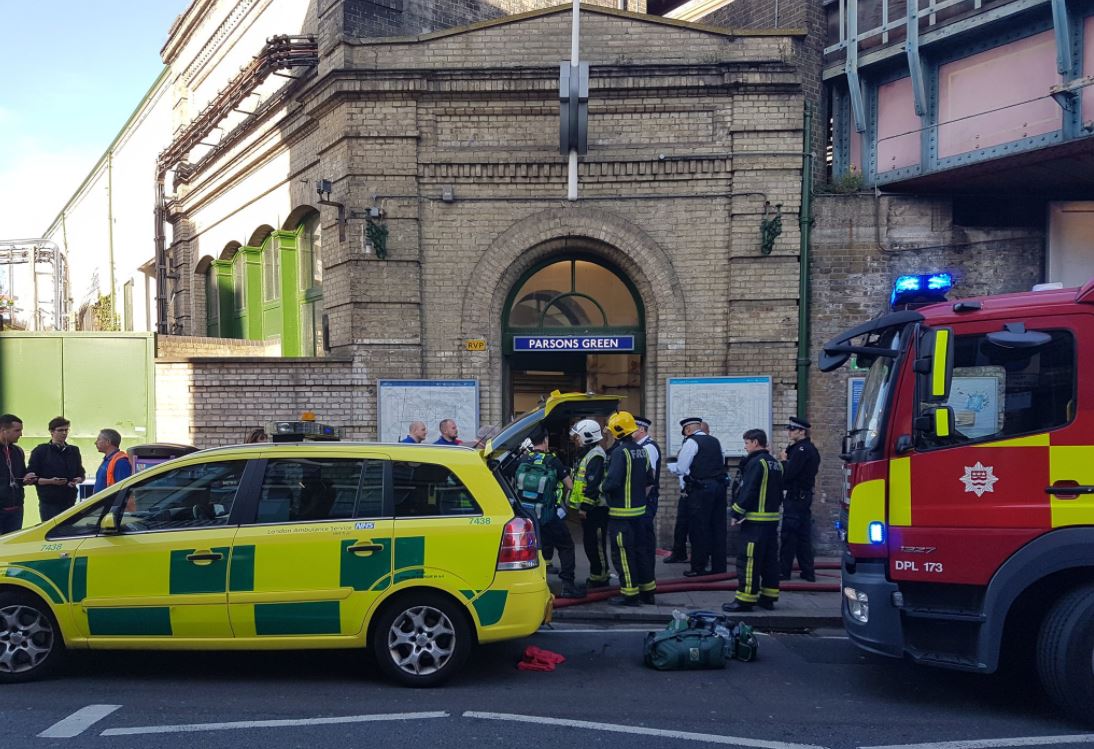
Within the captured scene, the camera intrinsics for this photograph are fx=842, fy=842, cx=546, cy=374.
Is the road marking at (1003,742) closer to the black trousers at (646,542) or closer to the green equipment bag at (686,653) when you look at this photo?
the green equipment bag at (686,653)

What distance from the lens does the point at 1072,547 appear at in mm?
4793

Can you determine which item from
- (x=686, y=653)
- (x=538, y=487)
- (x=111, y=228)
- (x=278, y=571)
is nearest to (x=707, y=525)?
(x=538, y=487)

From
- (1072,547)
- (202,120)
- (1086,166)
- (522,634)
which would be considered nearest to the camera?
(1072,547)

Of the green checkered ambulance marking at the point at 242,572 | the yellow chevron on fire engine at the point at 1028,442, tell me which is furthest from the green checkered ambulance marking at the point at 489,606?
the yellow chevron on fire engine at the point at 1028,442

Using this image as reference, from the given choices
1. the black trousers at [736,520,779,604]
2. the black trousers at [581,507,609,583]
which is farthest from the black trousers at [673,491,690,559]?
the black trousers at [736,520,779,604]

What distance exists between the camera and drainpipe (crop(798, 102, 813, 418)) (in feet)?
36.0

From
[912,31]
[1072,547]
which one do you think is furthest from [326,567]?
[912,31]

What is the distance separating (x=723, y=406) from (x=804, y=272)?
2042 mm

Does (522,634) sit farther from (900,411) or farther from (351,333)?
(351,333)

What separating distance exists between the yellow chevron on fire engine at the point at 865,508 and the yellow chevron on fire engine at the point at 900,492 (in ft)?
0.18

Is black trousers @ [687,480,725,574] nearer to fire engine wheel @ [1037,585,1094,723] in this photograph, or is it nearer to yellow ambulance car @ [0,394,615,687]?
yellow ambulance car @ [0,394,615,687]

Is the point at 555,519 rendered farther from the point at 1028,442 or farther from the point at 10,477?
A: the point at 10,477

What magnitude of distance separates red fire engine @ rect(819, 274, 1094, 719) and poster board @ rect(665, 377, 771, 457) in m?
5.53

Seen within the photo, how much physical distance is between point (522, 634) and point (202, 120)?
12.7m
